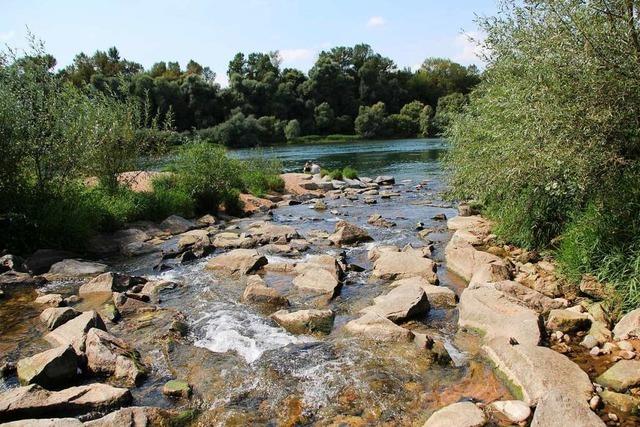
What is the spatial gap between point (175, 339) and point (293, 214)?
16.8 meters

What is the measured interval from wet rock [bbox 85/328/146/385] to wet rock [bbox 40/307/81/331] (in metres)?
1.91

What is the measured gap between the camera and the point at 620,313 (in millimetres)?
8812

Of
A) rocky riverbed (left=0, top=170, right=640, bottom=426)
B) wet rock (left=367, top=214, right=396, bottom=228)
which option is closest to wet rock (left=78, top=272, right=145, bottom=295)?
rocky riverbed (left=0, top=170, right=640, bottom=426)

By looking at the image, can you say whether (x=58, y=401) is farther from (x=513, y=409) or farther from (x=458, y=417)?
(x=513, y=409)

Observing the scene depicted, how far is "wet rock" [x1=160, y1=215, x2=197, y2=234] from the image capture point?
20.5 m

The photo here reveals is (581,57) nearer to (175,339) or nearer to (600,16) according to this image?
(600,16)

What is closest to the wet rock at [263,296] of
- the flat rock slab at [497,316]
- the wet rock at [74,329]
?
the wet rock at [74,329]

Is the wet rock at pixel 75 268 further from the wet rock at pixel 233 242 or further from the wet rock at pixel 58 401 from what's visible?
the wet rock at pixel 58 401

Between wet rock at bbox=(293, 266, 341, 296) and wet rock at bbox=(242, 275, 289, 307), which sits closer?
wet rock at bbox=(242, 275, 289, 307)

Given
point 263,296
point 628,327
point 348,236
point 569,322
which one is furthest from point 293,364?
point 348,236

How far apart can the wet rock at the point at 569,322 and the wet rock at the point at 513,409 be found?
2842 mm

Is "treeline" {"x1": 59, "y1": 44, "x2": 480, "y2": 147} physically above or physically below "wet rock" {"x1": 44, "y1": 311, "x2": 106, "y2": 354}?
above

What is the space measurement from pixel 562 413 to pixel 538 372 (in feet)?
3.42

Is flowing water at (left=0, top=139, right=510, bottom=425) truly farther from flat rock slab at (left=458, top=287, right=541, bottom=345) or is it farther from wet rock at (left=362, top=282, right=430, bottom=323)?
flat rock slab at (left=458, top=287, right=541, bottom=345)
